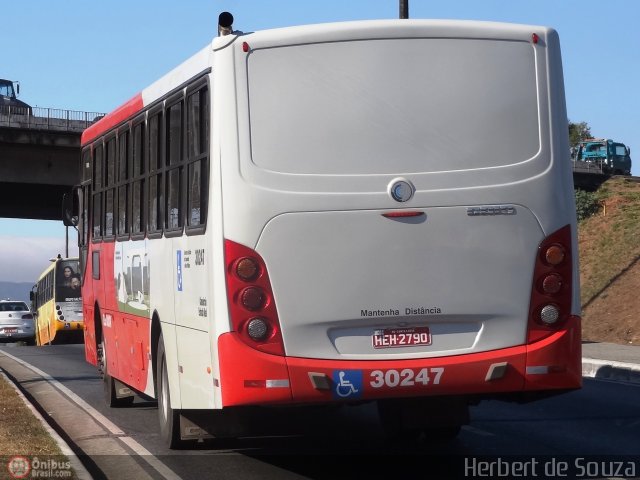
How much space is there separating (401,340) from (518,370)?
32.6 inches

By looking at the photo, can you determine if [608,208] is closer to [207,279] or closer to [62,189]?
[62,189]

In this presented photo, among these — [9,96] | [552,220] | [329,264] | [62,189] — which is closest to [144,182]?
[329,264]

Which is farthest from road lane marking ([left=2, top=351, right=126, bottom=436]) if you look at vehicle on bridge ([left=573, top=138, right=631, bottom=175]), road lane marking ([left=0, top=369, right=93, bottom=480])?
vehicle on bridge ([left=573, top=138, right=631, bottom=175])

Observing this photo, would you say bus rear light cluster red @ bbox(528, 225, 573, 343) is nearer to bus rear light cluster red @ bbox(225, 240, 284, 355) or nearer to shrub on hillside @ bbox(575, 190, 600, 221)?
bus rear light cluster red @ bbox(225, 240, 284, 355)

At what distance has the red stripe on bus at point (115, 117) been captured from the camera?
39.3ft

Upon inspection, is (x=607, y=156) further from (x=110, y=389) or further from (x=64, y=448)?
(x=64, y=448)

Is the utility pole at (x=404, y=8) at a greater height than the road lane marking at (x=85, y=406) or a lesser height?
greater

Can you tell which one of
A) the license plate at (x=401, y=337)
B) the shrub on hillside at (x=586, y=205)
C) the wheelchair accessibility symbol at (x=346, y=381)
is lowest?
the wheelchair accessibility symbol at (x=346, y=381)

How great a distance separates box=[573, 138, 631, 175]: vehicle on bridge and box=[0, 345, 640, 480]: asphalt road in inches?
1822

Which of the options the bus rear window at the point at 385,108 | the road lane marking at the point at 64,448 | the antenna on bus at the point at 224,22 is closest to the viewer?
the bus rear window at the point at 385,108

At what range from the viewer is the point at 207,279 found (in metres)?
8.79

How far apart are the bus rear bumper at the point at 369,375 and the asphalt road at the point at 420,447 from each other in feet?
3.79

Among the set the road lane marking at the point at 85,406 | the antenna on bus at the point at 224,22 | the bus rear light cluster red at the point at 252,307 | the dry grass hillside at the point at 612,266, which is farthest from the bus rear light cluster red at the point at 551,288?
the dry grass hillside at the point at 612,266

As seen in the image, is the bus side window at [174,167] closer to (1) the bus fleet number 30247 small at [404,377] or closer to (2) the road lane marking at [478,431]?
(1) the bus fleet number 30247 small at [404,377]
